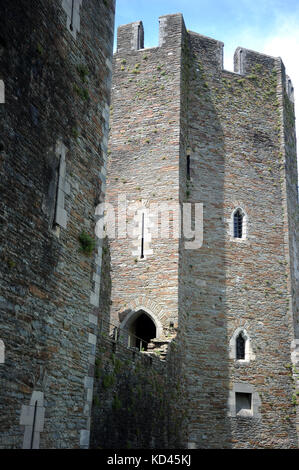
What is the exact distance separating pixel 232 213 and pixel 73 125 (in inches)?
412

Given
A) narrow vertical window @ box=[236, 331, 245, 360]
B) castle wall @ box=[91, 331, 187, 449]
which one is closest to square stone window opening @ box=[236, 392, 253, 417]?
narrow vertical window @ box=[236, 331, 245, 360]

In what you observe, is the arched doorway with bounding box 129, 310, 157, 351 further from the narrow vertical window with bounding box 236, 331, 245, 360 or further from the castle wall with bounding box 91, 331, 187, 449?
the castle wall with bounding box 91, 331, 187, 449

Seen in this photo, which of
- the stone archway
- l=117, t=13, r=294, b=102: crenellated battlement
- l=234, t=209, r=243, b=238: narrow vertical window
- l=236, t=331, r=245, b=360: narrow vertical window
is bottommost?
l=236, t=331, r=245, b=360: narrow vertical window

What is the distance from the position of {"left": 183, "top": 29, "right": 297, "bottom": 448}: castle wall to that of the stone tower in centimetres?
4

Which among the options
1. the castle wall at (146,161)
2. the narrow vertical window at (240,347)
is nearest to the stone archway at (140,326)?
the castle wall at (146,161)

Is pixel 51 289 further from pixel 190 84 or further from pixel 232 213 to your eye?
pixel 190 84

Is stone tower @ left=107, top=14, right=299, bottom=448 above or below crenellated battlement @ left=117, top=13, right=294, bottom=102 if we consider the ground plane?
below

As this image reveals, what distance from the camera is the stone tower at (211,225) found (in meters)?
17.2

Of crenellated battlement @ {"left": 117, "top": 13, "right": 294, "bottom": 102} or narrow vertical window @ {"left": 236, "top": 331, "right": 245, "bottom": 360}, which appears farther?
crenellated battlement @ {"left": 117, "top": 13, "right": 294, "bottom": 102}

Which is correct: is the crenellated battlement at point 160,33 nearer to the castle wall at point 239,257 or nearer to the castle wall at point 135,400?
the castle wall at point 239,257

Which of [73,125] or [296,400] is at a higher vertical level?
[73,125]

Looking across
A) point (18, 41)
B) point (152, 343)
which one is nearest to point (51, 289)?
point (18, 41)

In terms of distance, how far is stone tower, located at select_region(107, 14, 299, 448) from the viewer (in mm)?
17156

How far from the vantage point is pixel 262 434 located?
17188 mm
